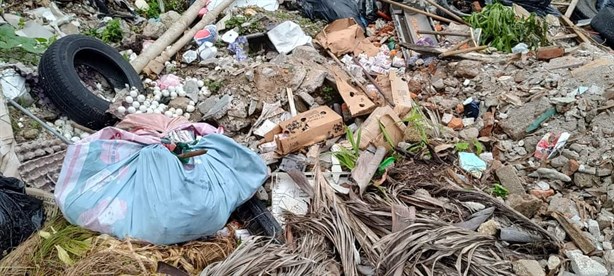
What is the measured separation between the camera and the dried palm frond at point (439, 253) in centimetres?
287

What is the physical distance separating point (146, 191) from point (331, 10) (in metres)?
3.33

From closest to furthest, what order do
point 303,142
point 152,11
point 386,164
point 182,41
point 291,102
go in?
point 386,164 < point 303,142 < point 291,102 < point 182,41 < point 152,11

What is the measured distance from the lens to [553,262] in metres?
2.96

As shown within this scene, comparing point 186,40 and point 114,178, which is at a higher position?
point 114,178

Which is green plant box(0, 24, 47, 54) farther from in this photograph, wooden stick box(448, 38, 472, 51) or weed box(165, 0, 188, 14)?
wooden stick box(448, 38, 472, 51)

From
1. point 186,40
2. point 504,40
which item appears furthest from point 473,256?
point 186,40

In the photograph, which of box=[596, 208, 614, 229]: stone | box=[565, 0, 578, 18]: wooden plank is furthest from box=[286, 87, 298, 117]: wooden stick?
box=[565, 0, 578, 18]: wooden plank

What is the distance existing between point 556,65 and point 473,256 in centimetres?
221

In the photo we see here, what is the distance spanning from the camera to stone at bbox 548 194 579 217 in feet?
10.8

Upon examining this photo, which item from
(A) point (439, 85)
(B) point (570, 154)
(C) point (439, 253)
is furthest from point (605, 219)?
(A) point (439, 85)

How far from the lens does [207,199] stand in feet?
9.68

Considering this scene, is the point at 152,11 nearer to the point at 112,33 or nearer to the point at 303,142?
the point at 112,33

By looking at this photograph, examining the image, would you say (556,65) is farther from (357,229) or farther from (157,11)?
(157,11)

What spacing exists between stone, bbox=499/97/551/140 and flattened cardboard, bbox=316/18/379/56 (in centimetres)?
157
